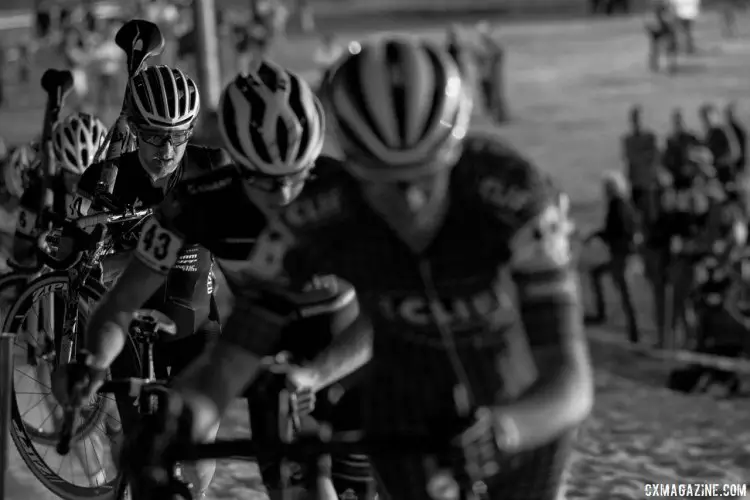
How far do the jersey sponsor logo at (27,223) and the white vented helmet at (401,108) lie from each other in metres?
3.98

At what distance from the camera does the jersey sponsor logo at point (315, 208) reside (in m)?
3.26

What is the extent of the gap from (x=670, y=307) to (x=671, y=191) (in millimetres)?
1113

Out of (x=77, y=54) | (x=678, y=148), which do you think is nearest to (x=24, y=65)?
(x=77, y=54)

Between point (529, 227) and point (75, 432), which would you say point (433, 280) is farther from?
point (75, 432)

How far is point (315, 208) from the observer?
10.7 ft

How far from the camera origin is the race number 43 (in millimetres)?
4215

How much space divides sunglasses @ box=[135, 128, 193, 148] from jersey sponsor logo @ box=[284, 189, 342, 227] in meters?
2.31

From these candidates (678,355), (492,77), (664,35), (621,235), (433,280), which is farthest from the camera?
(664,35)

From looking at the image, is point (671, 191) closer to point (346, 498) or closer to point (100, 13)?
point (346, 498)

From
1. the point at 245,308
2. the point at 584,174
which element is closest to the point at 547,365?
the point at 245,308

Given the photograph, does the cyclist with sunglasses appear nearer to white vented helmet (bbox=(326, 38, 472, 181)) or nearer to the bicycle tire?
the bicycle tire

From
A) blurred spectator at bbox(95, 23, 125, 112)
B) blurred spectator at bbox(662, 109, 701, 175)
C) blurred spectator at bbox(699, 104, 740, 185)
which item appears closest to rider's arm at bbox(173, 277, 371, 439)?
blurred spectator at bbox(662, 109, 701, 175)

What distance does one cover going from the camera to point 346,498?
459 centimetres

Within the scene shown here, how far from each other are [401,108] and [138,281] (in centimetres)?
161
